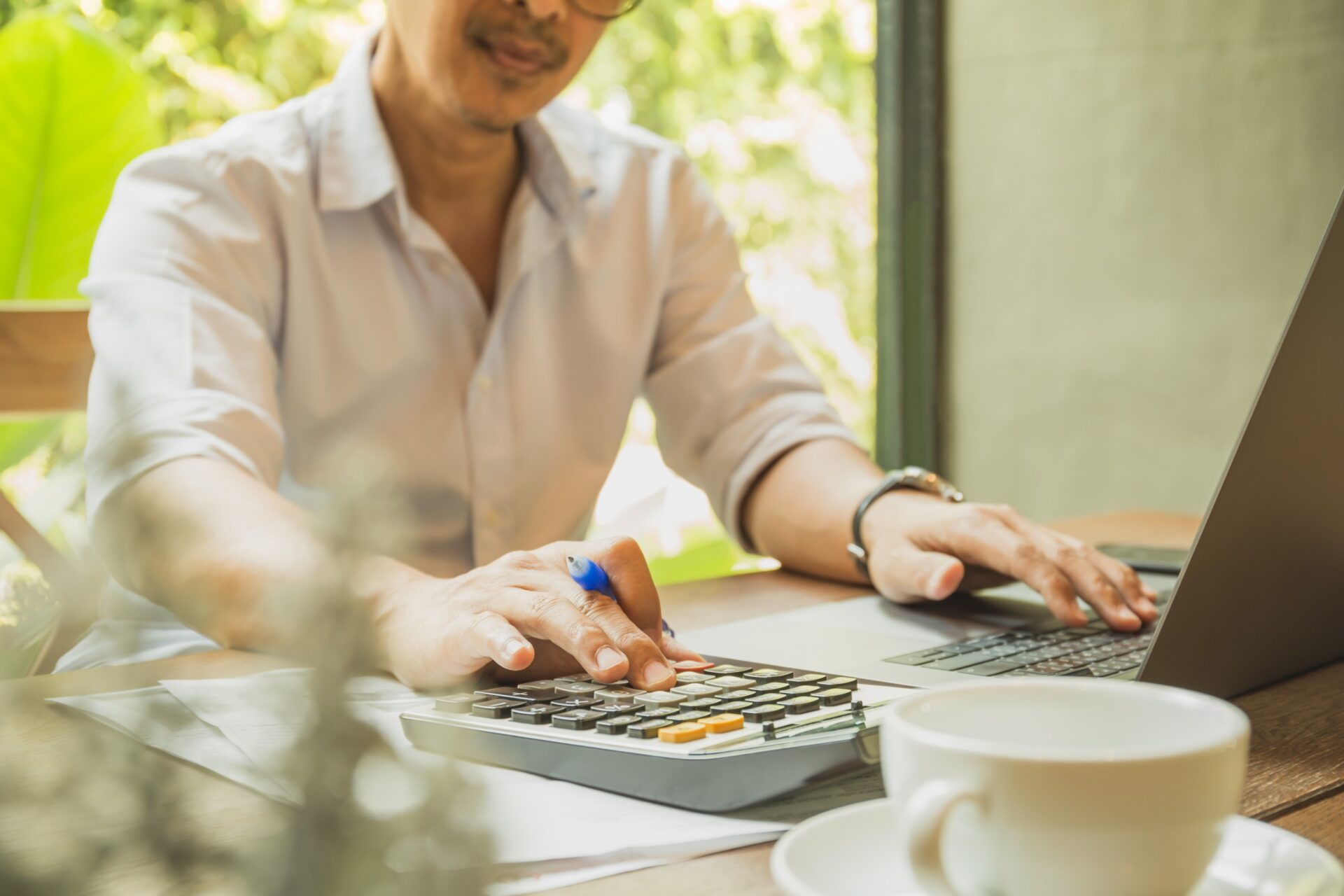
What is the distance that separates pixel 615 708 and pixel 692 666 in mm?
109

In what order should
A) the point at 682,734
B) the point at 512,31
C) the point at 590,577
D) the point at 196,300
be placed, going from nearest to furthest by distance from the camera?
1. the point at 682,734
2. the point at 590,577
3. the point at 196,300
4. the point at 512,31

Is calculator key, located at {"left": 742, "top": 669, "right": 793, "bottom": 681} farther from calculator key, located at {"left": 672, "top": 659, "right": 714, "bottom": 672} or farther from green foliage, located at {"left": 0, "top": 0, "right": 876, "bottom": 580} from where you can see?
green foliage, located at {"left": 0, "top": 0, "right": 876, "bottom": 580}

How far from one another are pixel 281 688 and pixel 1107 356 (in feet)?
8.10

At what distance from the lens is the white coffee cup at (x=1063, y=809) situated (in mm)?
327

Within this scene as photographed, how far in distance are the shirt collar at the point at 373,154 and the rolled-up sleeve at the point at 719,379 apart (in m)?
0.14

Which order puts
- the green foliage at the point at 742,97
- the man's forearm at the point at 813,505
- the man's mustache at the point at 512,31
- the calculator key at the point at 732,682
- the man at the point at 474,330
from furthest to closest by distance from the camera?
the green foliage at the point at 742,97
the man's mustache at the point at 512,31
the man's forearm at the point at 813,505
the man at the point at 474,330
the calculator key at the point at 732,682

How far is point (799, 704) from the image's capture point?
555mm

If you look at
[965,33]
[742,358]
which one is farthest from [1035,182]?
[742,358]

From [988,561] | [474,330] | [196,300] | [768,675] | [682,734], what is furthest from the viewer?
[474,330]

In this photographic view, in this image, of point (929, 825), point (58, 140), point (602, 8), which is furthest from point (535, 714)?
point (58, 140)

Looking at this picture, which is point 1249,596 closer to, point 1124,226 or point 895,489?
point 895,489

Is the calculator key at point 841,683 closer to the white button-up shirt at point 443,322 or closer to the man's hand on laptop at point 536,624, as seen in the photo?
the man's hand on laptop at point 536,624

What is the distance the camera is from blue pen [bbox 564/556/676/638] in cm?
72

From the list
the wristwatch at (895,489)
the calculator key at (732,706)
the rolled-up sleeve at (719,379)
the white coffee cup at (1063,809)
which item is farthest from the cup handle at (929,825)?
the rolled-up sleeve at (719,379)
